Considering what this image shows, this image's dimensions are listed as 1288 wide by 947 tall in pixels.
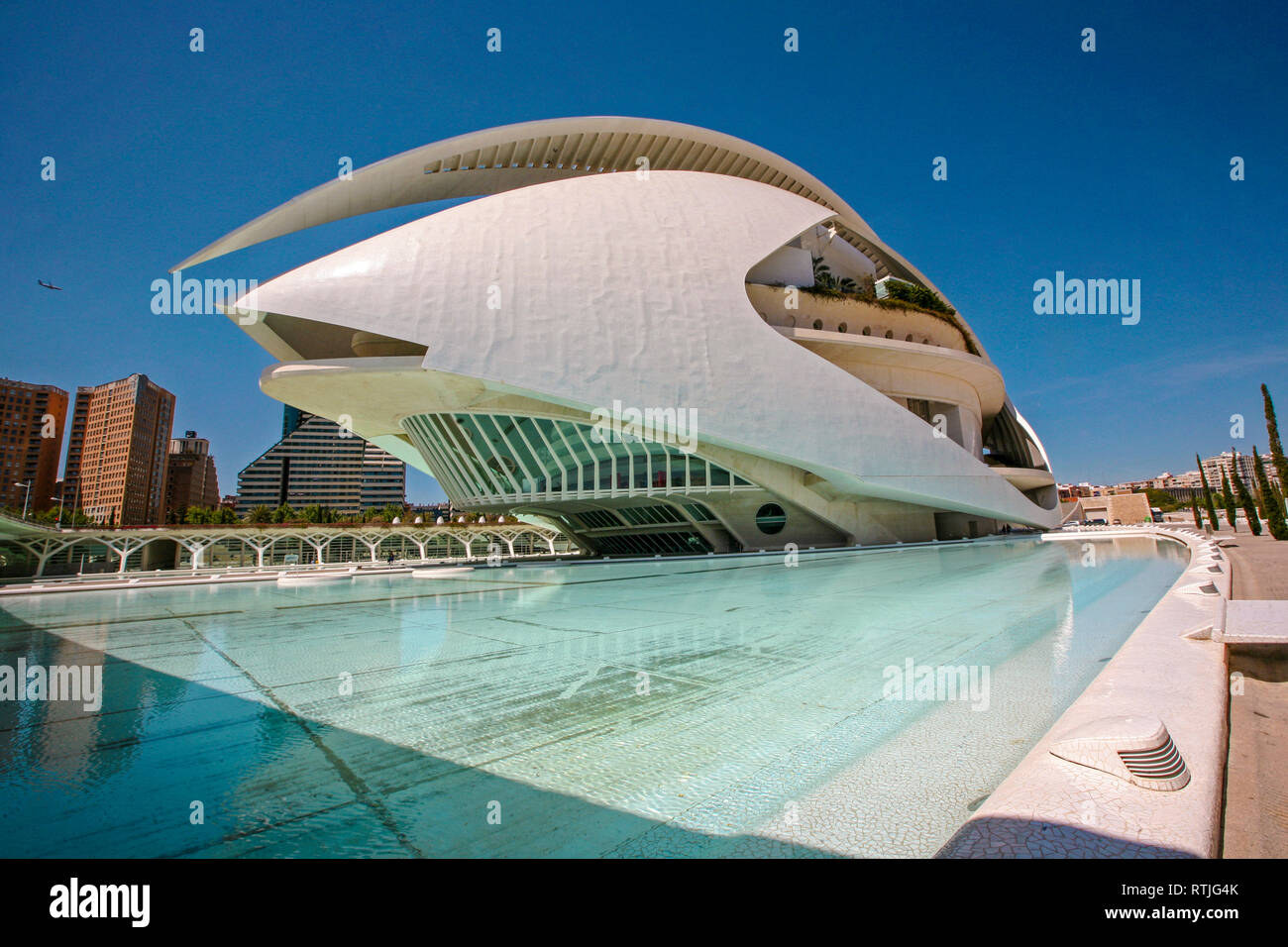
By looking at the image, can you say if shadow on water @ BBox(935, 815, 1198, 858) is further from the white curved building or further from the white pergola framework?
the white pergola framework

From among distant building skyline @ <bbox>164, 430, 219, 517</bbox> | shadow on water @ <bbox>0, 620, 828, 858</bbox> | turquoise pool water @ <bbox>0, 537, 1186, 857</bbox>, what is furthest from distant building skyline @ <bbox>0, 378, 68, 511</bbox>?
shadow on water @ <bbox>0, 620, 828, 858</bbox>

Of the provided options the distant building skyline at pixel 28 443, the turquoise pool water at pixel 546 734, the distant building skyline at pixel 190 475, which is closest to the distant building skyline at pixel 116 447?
the distant building skyline at pixel 190 475

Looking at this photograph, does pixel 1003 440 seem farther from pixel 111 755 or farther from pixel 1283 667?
pixel 111 755

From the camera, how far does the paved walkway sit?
1.60 metres

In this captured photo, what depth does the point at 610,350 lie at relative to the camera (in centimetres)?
1480

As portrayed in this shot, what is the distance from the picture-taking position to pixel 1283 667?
3.22m

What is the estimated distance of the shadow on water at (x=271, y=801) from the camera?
1.52 metres

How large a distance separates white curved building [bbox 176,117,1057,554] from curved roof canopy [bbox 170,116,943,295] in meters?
0.08

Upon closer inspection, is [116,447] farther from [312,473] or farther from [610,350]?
[610,350]

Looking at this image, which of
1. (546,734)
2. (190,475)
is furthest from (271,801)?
(190,475)

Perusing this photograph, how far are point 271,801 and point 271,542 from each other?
116 ft

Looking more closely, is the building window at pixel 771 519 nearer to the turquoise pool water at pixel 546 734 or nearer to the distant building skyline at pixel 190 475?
the turquoise pool water at pixel 546 734
